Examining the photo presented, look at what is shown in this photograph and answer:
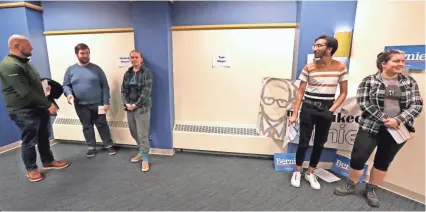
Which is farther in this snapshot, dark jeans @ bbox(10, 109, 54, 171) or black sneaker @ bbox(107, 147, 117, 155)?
black sneaker @ bbox(107, 147, 117, 155)

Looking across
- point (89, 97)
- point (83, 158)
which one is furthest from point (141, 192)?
point (89, 97)

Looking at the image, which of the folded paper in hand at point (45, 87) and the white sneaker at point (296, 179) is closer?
the white sneaker at point (296, 179)

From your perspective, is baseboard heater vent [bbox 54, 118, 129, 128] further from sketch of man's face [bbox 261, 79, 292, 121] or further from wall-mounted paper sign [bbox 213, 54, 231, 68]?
sketch of man's face [bbox 261, 79, 292, 121]

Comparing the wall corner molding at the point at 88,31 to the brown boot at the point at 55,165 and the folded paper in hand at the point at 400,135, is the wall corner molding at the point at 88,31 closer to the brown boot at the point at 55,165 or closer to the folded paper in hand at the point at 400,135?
the brown boot at the point at 55,165

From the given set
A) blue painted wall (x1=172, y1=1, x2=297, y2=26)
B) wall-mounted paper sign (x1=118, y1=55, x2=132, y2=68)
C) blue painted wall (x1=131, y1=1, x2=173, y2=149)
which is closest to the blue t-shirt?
wall-mounted paper sign (x1=118, y1=55, x2=132, y2=68)

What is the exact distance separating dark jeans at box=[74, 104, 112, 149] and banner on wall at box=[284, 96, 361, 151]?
2.22m

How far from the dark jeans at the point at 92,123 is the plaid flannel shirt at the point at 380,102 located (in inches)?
109

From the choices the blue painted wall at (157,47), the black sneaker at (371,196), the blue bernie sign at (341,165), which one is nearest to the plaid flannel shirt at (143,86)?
the blue painted wall at (157,47)

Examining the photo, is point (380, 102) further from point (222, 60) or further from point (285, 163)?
point (222, 60)

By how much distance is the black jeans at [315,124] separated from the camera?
6.10 feet

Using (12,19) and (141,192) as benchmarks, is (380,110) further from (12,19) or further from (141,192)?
(12,19)

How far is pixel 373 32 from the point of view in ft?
6.43

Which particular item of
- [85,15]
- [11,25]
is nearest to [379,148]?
[85,15]

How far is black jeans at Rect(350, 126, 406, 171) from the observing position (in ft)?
5.52
